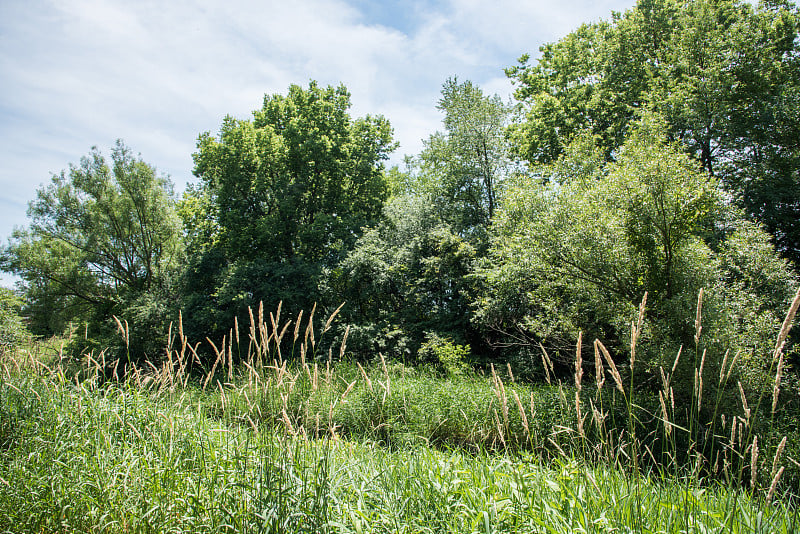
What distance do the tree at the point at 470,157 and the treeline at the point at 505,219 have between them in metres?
0.07

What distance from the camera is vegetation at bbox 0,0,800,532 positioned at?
263 cm

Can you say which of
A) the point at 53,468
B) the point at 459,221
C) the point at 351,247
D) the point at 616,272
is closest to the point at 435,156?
the point at 459,221

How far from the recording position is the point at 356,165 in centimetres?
1872

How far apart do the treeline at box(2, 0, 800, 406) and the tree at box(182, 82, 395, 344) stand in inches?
3.7

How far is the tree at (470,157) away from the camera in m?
15.6

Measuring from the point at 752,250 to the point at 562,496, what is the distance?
9.55 m

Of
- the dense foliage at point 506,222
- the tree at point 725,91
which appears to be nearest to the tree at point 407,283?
the dense foliage at point 506,222

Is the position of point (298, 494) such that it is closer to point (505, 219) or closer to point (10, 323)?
point (505, 219)

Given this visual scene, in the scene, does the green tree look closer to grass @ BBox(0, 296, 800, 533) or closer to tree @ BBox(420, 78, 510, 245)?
grass @ BBox(0, 296, 800, 533)

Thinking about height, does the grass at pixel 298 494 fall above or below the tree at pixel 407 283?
below

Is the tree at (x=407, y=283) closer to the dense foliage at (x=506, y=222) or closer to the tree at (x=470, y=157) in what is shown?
→ the dense foliage at (x=506, y=222)

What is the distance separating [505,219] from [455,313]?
5.02 m

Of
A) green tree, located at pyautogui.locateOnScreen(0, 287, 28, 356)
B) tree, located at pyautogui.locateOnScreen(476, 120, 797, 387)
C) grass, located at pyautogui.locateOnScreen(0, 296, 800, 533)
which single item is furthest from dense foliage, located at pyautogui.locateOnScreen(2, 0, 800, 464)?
grass, located at pyautogui.locateOnScreen(0, 296, 800, 533)

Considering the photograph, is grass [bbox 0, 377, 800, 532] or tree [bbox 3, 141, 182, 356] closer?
grass [bbox 0, 377, 800, 532]
